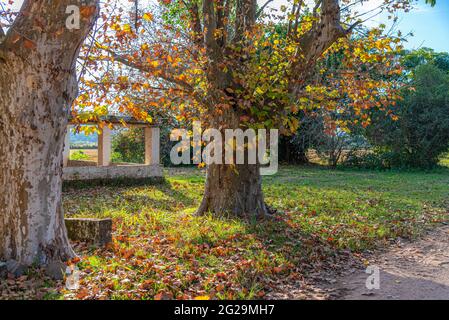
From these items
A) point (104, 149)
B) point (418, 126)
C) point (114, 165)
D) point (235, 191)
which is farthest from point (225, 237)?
point (418, 126)

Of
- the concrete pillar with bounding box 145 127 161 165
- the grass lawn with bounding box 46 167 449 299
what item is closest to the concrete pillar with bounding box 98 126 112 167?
the concrete pillar with bounding box 145 127 161 165

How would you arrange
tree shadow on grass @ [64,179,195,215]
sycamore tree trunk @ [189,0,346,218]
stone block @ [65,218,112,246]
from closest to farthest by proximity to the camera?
stone block @ [65,218,112,246] < sycamore tree trunk @ [189,0,346,218] < tree shadow on grass @ [64,179,195,215]

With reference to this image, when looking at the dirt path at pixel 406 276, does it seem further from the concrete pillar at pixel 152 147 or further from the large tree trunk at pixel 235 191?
the concrete pillar at pixel 152 147

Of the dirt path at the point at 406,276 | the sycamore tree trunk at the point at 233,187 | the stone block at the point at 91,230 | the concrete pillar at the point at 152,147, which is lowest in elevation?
the dirt path at the point at 406,276

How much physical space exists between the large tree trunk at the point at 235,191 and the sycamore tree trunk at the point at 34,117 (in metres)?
4.17

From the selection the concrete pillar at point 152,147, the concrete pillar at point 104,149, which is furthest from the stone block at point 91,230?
the concrete pillar at point 152,147

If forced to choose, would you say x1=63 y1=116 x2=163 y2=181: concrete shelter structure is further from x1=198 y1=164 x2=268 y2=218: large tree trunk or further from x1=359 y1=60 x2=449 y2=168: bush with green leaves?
x1=359 y1=60 x2=449 y2=168: bush with green leaves

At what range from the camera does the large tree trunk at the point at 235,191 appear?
929 centimetres

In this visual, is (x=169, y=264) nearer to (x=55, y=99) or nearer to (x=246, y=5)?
(x=55, y=99)

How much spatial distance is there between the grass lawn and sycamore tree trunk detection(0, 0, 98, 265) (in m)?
0.85

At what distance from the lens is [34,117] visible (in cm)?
536

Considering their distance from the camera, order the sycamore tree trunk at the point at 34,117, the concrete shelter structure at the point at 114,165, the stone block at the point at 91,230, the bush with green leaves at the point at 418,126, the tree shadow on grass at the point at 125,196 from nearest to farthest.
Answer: the sycamore tree trunk at the point at 34,117 → the stone block at the point at 91,230 → the tree shadow on grass at the point at 125,196 → the concrete shelter structure at the point at 114,165 → the bush with green leaves at the point at 418,126

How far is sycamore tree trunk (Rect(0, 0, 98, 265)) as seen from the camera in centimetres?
528
